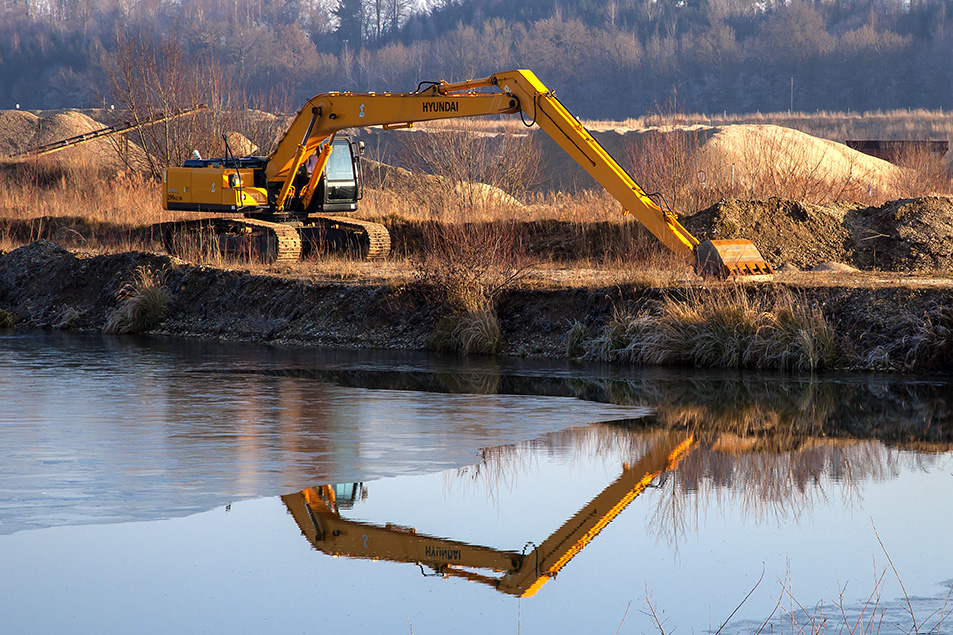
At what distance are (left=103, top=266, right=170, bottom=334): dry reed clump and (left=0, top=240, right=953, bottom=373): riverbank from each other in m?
0.14

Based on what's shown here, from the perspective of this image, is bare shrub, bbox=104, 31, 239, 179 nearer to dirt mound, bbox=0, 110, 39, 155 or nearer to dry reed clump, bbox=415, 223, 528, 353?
dry reed clump, bbox=415, 223, 528, 353

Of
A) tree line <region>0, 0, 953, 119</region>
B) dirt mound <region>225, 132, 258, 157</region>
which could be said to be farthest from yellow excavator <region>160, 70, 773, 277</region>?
tree line <region>0, 0, 953, 119</region>

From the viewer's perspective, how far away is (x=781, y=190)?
85.7 feet

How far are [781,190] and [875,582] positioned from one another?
67.5ft

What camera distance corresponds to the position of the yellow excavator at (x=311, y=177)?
18.5 metres

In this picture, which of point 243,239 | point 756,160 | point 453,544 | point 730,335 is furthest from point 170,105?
point 453,544

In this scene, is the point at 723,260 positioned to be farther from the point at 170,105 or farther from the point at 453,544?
the point at 170,105

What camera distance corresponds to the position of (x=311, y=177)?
23172 mm

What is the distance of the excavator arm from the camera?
16.3 metres

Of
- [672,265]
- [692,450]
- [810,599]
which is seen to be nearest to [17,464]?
[692,450]

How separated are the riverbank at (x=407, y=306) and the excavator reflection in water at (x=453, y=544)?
757 centimetres

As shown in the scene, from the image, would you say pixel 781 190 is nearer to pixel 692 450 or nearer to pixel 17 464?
pixel 692 450

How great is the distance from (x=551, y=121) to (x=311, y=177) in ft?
24.6

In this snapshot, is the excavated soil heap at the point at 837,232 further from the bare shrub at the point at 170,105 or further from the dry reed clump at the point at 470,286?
the bare shrub at the point at 170,105
